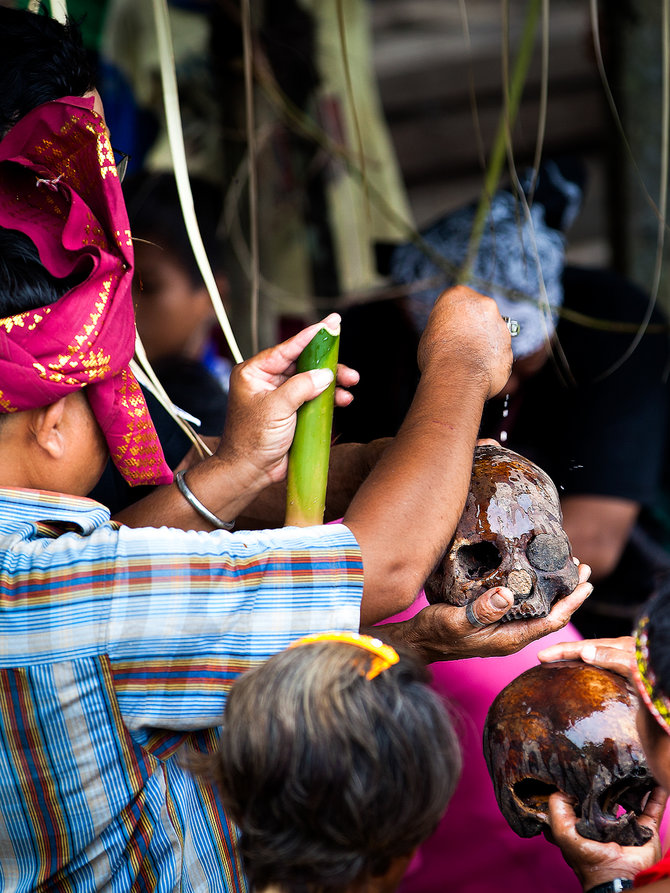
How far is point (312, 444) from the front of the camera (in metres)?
1.62

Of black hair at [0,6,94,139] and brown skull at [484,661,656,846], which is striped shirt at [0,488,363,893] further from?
black hair at [0,6,94,139]

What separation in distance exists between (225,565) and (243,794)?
0.30m

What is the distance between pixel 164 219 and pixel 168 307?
1.26ft

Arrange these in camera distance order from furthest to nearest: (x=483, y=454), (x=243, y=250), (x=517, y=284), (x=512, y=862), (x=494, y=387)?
(x=243, y=250), (x=517, y=284), (x=512, y=862), (x=483, y=454), (x=494, y=387)

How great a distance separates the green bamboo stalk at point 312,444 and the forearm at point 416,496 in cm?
14

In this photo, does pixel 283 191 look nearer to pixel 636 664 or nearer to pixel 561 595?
pixel 561 595

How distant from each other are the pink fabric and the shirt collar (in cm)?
98

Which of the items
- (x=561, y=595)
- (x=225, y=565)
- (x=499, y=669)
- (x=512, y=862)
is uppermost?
(x=225, y=565)

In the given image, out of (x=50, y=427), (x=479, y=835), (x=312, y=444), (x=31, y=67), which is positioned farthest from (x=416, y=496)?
(x=479, y=835)

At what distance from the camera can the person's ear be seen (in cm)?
148

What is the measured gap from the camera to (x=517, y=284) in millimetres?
3268

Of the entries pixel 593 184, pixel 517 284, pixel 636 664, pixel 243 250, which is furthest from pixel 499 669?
pixel 593 184

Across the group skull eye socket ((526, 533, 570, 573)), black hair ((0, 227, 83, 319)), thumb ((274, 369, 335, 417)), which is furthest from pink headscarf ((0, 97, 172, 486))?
skull eye socket ((526, 533, 570, 573))

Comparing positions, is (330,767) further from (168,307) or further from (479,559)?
(168,307)
